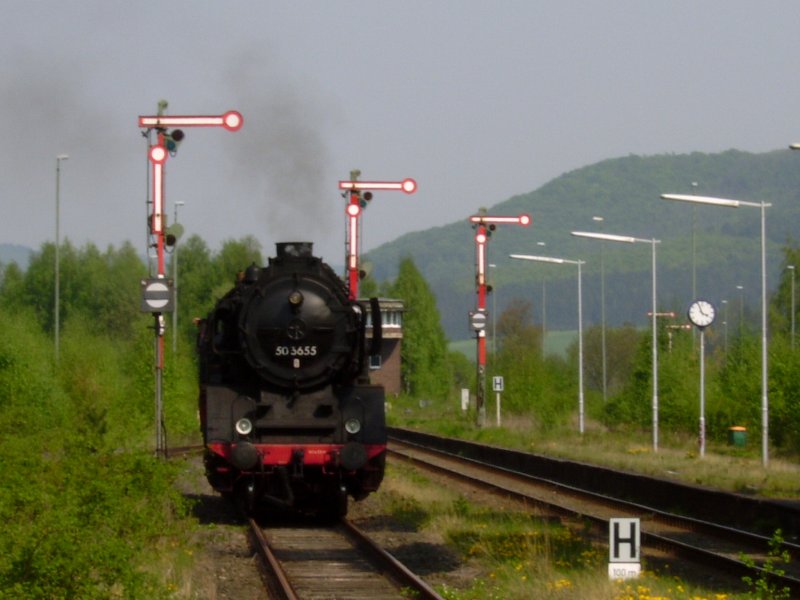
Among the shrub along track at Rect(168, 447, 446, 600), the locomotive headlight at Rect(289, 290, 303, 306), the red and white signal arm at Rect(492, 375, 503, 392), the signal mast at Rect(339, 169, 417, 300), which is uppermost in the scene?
the signal mast at Rect(339, 169, 417, 300)

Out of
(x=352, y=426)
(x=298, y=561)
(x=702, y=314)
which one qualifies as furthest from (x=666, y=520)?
(x=702, y=314)

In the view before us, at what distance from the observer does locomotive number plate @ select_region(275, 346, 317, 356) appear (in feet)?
62.1

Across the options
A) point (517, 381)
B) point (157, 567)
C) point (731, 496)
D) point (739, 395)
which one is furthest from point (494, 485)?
point (517, 381)

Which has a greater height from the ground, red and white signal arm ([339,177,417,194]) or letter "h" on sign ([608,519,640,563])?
red and white signal arm ([339,177,417,194])

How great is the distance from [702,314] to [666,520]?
15743 millimetres

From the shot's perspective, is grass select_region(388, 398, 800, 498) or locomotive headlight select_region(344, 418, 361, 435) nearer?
locomotive headlight select_region(344, 418, 361, 435)

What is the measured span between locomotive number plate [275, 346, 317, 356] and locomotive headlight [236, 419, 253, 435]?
1.01 metres

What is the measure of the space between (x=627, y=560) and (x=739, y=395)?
35752 mm

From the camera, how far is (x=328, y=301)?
19.2m

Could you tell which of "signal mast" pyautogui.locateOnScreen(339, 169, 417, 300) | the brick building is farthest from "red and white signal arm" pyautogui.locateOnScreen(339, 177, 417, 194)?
the brick building

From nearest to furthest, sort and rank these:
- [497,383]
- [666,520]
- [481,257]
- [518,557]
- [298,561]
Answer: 1. [518,557]
2. [298,561]
3. [666,520]
4. [481,257]
5. [497,383]

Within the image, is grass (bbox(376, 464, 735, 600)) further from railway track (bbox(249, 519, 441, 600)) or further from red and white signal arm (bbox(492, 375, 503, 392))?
red and white signal arm (bbox(492, 375, 503, 392))

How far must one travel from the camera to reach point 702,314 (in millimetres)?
35625

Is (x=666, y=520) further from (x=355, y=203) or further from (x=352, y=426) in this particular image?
→ (x=355, y=203)
